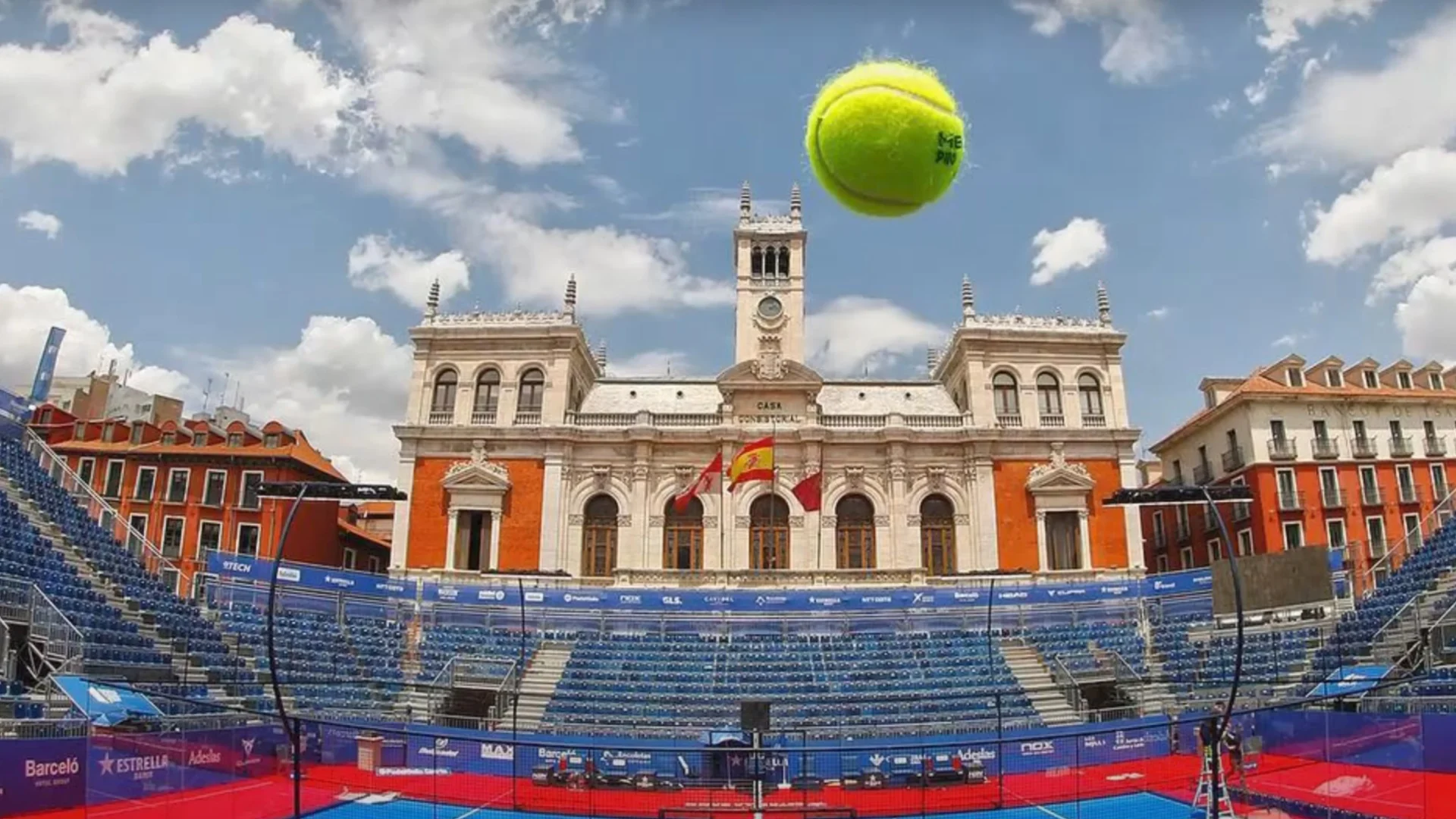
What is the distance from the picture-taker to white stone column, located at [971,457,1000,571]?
126ft

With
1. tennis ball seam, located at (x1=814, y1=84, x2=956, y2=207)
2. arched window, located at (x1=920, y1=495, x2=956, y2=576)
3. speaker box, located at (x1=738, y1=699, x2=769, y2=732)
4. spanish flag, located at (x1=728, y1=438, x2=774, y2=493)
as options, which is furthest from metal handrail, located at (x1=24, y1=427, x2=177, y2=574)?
arched window, located at (x1=920, y1=495, x2=956, y2=576)

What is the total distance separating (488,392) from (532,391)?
Answer: 6.53ft

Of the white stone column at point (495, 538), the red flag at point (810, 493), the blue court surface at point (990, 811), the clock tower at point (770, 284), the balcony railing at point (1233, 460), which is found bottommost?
the blue court surface at point (990, 811)

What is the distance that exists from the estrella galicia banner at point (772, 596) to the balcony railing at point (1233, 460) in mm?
11250

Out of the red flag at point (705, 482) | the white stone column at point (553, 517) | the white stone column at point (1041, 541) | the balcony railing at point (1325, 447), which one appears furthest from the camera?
the balcony railing at point (1325, 447)

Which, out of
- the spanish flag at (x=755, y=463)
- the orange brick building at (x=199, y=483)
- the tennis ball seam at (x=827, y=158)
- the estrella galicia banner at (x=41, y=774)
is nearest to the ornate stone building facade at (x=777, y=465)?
the spanish flag at (x=755, y=463)

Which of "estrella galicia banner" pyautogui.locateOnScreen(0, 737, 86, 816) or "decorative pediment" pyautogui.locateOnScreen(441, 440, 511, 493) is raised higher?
"decorative pediment" pyautogui.locateOnScreen(441, 440, 511, 493)

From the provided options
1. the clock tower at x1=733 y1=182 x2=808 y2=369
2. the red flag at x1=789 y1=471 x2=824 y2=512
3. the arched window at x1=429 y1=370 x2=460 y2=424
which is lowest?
the red flag at x1=789 y1=471 x2=824 y2=512

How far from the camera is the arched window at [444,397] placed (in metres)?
40.7

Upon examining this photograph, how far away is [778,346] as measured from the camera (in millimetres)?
45219

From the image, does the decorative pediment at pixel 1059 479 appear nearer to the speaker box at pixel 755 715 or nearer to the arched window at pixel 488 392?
the arched window at pixel 488 392

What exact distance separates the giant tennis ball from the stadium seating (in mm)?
15944

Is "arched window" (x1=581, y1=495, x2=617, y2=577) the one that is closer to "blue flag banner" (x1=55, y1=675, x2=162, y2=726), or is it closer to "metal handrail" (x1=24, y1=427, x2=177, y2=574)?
"metal handrail" (x1=24, y1=427, x2=177, y2=574)

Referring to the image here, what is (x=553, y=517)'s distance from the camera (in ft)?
127
